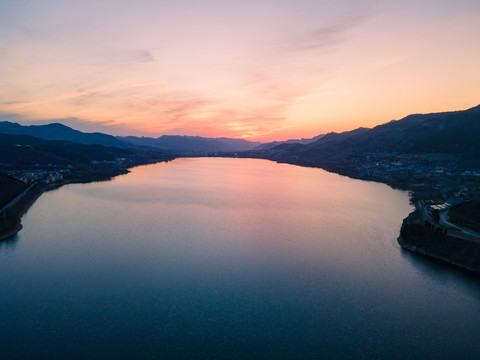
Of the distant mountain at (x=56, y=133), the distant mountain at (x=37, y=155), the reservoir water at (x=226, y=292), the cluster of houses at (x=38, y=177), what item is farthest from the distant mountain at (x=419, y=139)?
the distant mountain at (x=56, y=133)

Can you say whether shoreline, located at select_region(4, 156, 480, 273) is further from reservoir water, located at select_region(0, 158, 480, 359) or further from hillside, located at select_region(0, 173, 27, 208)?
hillside, located at select_region(0, 173, 27, 208)

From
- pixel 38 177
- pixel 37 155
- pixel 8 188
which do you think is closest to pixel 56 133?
pixel 37 155

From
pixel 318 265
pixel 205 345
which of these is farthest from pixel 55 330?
pixel 318 265

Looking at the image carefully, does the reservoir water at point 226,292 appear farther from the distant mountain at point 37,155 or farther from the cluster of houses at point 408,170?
the distant mountain at point 37,155

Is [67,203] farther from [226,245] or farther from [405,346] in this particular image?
[405,346]

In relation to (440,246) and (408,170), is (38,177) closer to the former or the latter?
(440,246)
